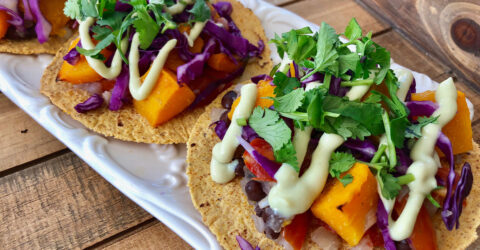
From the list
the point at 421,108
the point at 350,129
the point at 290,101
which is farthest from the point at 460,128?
the point at 290,101

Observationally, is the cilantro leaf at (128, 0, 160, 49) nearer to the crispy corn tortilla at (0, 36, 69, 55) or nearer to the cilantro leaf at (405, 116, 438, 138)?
the crispy corn tortilla at (0, 36, 69, 55)

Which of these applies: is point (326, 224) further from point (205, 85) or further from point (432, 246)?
point (205, 85)

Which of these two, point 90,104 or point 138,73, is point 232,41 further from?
point 90,104

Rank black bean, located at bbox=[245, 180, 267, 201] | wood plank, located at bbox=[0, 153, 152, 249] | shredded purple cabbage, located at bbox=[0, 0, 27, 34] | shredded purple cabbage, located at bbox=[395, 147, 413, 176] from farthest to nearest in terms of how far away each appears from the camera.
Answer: shredded purple cabbage, located at bbox=[0, 0, 27, 34]
wood plank, located at bbox=[0, 153, 152, 249]
black bean, located at bbox=[245, 180, 267, 201]
shredded purple cabbage, located at bbox=[395, 147, 413, 176]

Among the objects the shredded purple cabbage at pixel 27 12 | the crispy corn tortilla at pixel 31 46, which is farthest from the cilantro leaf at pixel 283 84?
the shredded purple cabbage at pixel 27 12

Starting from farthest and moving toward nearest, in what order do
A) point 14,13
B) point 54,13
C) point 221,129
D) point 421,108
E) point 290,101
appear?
point 54,13, point 14,13, point 221,129, point 421,108, point 290,101

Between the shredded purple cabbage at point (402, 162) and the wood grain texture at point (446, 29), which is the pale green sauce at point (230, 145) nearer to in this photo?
the shredded purple cabbage at point (402, 162)

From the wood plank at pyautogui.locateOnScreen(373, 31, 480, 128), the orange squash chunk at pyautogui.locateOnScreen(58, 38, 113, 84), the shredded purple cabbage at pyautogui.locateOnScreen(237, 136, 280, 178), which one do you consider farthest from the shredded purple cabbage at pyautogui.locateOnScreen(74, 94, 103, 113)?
the wood plank at pyautogui.locateOnScreen(373, 31, 480, 128)
